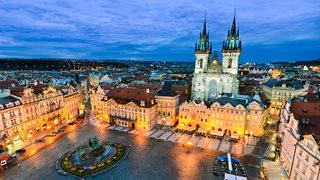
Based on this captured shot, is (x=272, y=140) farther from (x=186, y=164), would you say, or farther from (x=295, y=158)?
(x=186, y=164)

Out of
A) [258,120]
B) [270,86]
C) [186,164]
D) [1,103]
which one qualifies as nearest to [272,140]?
[258,120]

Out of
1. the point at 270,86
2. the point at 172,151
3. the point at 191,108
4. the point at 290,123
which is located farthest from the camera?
the point at 270,86

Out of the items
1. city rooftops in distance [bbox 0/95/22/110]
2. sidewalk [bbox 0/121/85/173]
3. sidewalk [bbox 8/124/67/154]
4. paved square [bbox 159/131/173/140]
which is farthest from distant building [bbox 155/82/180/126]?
city rooftops in distance [bbox 0/95/22/110]


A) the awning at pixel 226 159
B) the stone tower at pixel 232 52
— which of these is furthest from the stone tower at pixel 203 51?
the awning at pixel 226 159

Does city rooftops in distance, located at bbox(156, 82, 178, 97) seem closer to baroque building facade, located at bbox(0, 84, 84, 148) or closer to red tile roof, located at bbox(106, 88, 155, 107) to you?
red tile roof, located at bbox(106, 88, 155, 107)

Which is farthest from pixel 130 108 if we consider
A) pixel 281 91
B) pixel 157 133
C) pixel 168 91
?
pixel 281 91
